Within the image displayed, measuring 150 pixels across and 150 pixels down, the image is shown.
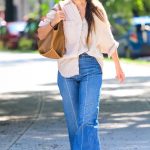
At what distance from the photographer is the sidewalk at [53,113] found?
327 inches

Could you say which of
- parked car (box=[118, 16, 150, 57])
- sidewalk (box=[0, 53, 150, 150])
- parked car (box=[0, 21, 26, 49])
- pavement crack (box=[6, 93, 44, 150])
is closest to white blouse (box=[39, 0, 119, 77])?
sidewalk (box=[0, 53, 150, 150])

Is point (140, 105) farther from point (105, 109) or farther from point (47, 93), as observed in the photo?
point (47, 93)

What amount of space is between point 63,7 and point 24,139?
9.22 ft

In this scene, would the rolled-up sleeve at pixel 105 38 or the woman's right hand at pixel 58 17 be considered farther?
the rolled-up sleeve at pixel 105 38

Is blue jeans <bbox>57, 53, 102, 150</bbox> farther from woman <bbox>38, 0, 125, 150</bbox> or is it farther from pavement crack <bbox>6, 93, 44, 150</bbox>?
pavement crack <bbox>6, 93, 44, 150</bbox>

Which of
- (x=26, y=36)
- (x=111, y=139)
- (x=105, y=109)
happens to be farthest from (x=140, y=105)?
(x=26, y=36)

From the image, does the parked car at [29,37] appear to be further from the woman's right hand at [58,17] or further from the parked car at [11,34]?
the woman's right hand at [58,17]

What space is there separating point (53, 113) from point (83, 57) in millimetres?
4907

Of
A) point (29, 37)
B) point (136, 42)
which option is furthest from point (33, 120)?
point (29, 37)

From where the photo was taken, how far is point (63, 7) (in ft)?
20.2

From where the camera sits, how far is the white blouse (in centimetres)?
610

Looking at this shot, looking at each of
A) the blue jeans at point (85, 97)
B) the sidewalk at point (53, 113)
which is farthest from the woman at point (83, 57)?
the sidewalk at point (53, 113)

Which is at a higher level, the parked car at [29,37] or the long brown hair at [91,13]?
the long brown hair at [91,13]

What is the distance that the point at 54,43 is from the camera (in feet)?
20.0
